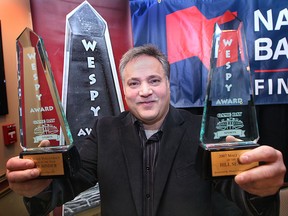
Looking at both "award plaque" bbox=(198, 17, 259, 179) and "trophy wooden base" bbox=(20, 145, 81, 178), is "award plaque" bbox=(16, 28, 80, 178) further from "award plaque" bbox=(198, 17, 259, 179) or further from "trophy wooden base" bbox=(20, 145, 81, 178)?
"award plaque" bbox=(198, 17, 259, 179)

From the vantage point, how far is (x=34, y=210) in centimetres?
65

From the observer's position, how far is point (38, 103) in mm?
619

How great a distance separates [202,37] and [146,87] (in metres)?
0.89

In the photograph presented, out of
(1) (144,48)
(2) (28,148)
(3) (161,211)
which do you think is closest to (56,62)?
(1) (144,48)

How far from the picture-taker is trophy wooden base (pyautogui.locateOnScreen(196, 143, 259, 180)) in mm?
510

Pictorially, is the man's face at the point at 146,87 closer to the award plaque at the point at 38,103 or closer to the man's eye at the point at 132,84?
the man's eye at the point at 132,84

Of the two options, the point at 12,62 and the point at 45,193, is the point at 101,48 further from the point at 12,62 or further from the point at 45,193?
the point at 45,193

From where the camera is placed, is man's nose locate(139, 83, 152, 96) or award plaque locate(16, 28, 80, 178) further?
man's nose locate(139, 83, 152, 96)

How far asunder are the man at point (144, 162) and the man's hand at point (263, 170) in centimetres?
13

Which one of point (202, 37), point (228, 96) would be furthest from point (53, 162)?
point (202, 37)

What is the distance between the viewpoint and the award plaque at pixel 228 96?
0.57 meters

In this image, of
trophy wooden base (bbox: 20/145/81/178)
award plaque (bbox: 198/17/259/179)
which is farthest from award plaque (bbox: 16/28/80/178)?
award plaque (bbox: 198/17/259/179)

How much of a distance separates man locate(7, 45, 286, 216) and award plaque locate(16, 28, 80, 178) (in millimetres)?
112

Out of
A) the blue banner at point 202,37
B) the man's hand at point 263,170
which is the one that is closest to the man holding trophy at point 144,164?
the man's hand at point 263,170
